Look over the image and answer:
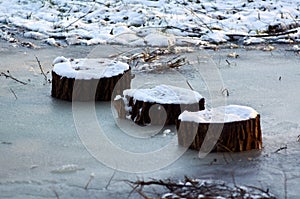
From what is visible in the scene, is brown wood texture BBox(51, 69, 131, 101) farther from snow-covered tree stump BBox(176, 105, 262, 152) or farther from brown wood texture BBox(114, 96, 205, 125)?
snow-covered tree stump BBox(176, 105, 262, 152)

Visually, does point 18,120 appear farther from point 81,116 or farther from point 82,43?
point 82,43

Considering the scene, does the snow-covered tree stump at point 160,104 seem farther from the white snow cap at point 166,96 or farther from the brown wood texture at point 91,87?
the brown wood texture at point 91,87

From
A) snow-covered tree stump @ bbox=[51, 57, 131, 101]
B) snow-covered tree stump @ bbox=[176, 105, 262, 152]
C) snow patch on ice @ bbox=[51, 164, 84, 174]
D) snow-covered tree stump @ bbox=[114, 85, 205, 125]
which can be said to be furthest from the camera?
snow-covered tree stump @ bbox=[51, 57, 131, 101]

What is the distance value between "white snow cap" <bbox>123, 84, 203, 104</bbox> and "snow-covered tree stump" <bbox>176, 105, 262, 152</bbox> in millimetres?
465

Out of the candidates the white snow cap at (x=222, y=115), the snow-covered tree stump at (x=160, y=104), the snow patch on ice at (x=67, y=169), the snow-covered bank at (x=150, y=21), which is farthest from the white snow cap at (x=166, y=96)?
the snow-covered bank at (x=150, y=21)

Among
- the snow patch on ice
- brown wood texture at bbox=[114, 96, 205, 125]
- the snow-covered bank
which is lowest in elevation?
the snow-covered bank

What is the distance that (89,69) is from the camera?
5.99 m

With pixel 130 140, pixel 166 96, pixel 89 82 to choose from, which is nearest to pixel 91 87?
pixel 89 82

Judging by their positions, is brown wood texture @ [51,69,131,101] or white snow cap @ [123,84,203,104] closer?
white snow cap @ [123,84,203,104]

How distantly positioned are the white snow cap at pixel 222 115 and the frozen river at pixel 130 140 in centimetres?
22

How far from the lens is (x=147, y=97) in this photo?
512cm

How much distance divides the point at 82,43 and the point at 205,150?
4580 mm

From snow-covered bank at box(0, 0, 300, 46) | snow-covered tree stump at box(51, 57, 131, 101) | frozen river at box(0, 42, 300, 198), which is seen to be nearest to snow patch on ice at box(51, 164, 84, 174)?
frozen river at box(0, 42, 300, 198)

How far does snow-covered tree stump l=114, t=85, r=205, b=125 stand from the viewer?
16.7 feet
